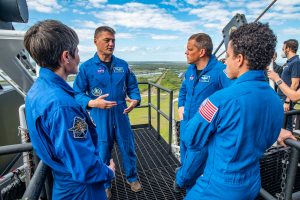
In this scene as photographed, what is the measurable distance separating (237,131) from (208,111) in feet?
0.52

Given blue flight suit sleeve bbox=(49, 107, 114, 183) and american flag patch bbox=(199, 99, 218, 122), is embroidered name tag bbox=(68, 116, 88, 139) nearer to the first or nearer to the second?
blue flight suit sleeve bbox=(49, 107, 114, 183)

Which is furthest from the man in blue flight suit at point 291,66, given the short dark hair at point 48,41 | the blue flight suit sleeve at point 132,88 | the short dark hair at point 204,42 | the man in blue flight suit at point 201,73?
the short dark hair at point 48,41

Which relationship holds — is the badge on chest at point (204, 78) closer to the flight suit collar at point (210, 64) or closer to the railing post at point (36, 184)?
the flight suit collar at point (210, 64)

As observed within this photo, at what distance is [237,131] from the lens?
1123mm

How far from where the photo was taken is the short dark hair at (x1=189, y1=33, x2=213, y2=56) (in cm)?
239

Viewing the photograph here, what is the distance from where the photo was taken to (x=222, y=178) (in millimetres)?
1195

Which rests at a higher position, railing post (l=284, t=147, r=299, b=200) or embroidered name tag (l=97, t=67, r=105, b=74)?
embroidered name tag (l=97, t=67, r=105, b=74)

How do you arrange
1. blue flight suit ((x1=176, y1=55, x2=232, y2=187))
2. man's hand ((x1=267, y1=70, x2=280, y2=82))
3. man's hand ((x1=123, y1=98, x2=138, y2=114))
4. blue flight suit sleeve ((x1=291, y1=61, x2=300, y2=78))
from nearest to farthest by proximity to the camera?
man's hand ((x1=267, y1=70, x2=280, y2=82))
blue flight suit ((x1=176, y1=55, x2=232, y2=187))
man's hand ((x1=123, y1=98, x2=138, y2=114))
blue flight suit sleeve ((x1=291, y1=61, x2=300, y2=78))

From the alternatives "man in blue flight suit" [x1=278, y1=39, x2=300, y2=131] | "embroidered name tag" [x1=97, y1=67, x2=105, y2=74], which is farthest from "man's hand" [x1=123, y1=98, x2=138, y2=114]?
"man in blue flight suit" [x1=278, y1=39, x2=300, y2=131]

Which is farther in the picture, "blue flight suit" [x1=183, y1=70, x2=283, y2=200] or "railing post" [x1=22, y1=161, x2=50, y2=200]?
"blue flight suit" [x1=183, y1=70, x2=283, y2=200]

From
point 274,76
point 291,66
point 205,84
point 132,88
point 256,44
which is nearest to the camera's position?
point 256,44

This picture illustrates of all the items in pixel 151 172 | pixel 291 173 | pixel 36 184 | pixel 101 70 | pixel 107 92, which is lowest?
pixel 151 172

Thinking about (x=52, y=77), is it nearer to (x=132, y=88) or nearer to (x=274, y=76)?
(x=132, y=88)

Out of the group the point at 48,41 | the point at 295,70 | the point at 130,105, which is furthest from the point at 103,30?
the point at 295,70
